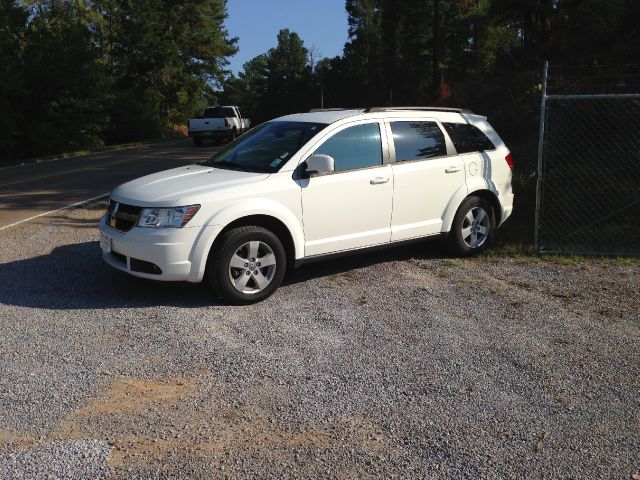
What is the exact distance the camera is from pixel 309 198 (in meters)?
6.29

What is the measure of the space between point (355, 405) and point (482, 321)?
6.64 ft

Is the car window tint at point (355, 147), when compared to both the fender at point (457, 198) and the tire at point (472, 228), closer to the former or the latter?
the fender at point (457, 198)

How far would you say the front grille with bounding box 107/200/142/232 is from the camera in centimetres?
595

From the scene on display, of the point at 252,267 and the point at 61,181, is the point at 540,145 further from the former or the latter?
the point at 61,181

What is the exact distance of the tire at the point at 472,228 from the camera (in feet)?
24.9

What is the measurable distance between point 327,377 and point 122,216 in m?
2.80

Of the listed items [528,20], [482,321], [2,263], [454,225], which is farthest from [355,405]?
[528,20]

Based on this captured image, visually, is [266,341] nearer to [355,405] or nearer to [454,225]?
[355,405]

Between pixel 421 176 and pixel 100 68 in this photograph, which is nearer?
pixel 421 176

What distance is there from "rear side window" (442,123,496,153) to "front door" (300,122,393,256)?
3.76ft

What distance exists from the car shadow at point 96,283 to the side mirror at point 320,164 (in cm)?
132

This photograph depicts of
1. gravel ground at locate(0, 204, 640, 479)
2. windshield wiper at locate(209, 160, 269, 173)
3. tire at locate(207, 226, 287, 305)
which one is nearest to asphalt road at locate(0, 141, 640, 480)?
gravel ground at locate(0, 204, 640, 479)

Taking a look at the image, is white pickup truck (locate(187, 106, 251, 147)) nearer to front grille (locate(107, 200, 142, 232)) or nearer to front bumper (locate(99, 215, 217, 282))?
front grille (locate(107, 200, 142, 232))

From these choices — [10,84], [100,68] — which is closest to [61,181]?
[10,84]
